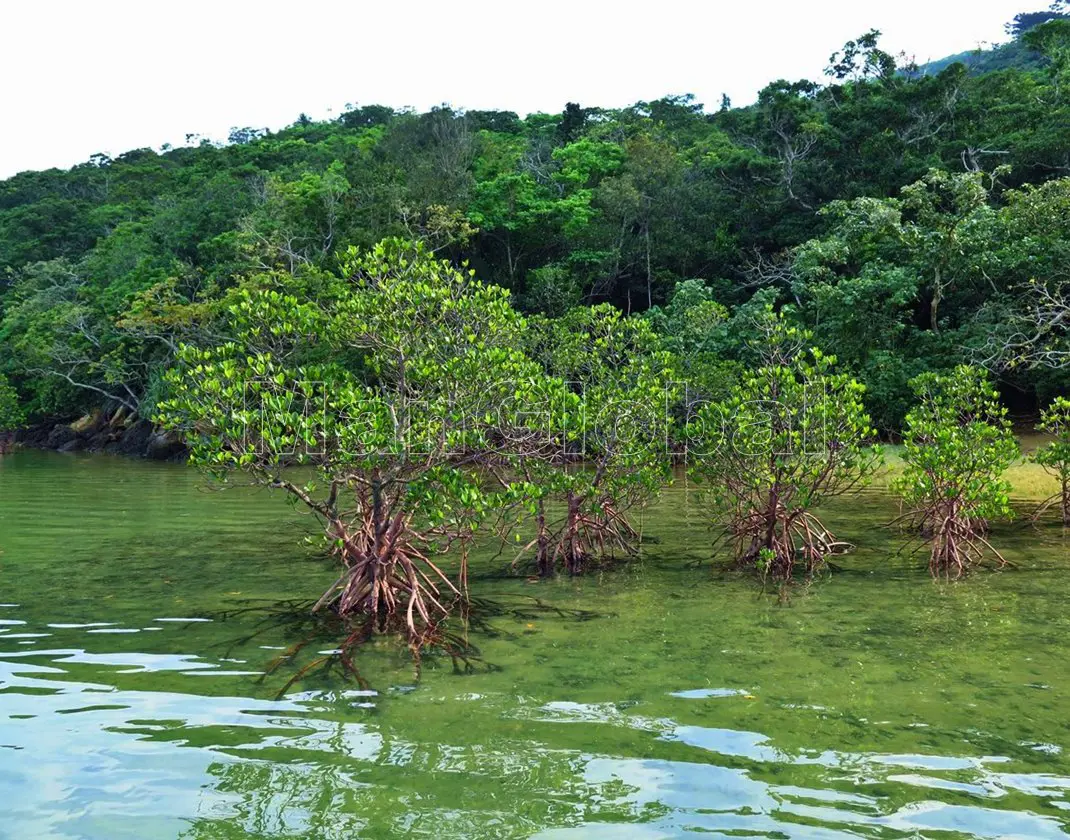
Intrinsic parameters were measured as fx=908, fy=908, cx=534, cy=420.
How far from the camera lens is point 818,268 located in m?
31.5

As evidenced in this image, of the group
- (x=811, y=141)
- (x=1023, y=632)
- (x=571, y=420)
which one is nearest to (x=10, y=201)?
(x=811, y=141)

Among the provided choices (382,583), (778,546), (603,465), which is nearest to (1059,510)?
(778,546)

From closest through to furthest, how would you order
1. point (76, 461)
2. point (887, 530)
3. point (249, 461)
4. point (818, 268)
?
point (249, 461) → point (887, 530) → point (818, 268) → point (76, 461)

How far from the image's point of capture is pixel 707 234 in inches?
1662

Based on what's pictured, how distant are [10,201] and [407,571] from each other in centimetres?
8546

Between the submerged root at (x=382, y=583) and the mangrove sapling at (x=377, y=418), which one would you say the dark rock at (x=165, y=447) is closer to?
the mangrove sapling at (x=377, y=418)

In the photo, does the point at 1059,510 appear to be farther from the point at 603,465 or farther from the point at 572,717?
the point at 572,717

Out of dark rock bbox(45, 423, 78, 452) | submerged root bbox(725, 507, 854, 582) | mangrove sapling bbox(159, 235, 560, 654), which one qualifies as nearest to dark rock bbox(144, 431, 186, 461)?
dark rock bbox(45, 423, 78, 452)

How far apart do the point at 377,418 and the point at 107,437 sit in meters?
43.9

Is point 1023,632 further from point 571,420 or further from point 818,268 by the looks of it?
point 818,268

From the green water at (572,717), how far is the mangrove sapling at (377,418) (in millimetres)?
1155

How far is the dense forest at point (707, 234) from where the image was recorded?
2962 cm

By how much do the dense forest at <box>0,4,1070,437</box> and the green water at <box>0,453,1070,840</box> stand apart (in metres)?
18.1

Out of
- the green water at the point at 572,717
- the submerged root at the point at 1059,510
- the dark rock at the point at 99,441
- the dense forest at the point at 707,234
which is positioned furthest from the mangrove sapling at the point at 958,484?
the dark rock at the point at 99,441
